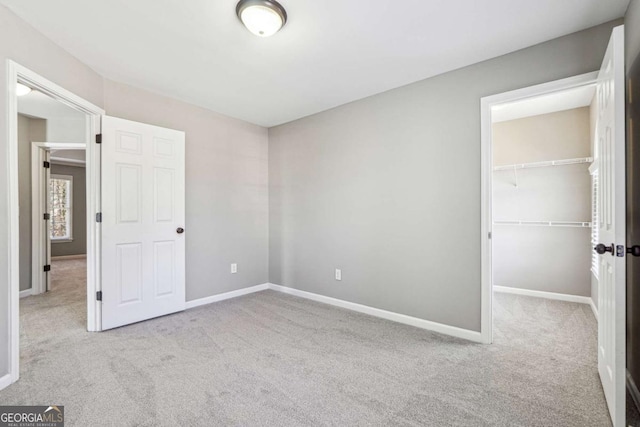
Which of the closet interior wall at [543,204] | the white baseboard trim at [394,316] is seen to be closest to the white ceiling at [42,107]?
the white baseboard trim at [394,316]

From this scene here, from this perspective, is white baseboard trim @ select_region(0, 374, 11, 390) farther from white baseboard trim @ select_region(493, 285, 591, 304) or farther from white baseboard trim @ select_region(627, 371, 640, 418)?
white baseboard trim @ select_region(493, 285, 591, 304)

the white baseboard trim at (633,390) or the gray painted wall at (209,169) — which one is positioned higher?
the gray painted wall at (209,169)

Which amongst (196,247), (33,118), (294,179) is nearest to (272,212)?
(294,179)

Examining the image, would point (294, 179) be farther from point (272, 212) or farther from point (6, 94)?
point (6, 94)

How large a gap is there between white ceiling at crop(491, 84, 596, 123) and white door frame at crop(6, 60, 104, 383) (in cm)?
427

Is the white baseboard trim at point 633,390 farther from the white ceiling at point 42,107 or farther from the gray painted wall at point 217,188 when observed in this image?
the white ceiling at point 42,107

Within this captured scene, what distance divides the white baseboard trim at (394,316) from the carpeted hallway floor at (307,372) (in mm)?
102

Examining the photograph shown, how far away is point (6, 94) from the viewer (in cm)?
196

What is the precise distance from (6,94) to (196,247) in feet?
7.26

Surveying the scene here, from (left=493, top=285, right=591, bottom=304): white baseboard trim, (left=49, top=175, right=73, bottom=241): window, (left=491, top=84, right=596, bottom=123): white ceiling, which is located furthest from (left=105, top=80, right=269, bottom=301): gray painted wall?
(left=49, top=175, right=73, bottom=241): window

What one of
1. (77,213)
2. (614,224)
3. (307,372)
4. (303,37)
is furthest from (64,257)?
(614,224)

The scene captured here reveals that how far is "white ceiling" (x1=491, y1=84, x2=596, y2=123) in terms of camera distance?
3432 millimetres

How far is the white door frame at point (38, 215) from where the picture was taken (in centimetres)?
424

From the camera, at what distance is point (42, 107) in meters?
3.92
